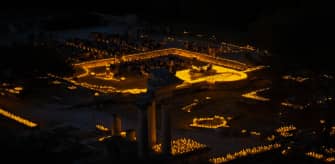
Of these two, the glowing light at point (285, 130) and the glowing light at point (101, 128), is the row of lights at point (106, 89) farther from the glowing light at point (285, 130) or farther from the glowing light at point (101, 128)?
the glowing light at point (285, 130)

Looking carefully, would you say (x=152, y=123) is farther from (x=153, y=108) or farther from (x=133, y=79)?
(x=133, y=79)

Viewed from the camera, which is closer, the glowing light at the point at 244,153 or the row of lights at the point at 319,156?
the glowing light at the point at 244,153

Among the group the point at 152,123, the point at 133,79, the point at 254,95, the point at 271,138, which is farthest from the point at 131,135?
the point at 133,79

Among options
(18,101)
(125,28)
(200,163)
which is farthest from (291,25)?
(125,28)

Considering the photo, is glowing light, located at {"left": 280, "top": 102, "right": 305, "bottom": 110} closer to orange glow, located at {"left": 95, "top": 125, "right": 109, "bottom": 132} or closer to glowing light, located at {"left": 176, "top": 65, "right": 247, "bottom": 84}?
glowing light, located at {"left": 176, "top": 65, "right": 247, "bottom": 84}

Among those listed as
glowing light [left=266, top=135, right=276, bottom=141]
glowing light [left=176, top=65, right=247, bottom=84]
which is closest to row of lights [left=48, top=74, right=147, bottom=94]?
glowing light [left=176, top=65, right=247, bottom=84]

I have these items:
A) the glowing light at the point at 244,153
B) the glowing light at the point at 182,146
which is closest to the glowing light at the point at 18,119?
the glowing light at the point at 182,146
